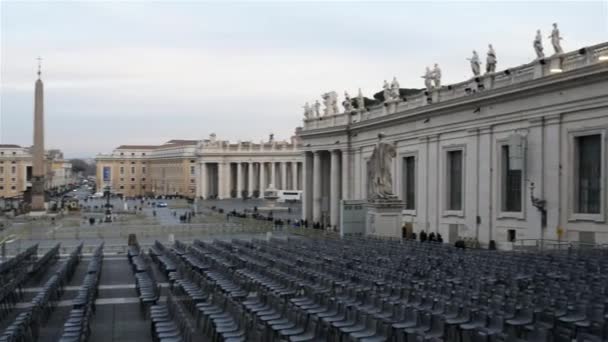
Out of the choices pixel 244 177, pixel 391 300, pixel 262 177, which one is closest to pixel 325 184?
pixel 391 300

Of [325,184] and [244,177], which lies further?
[244,177]

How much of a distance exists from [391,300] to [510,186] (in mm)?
24925

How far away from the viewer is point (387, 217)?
38.2m

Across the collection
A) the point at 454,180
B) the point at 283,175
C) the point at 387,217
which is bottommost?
the point at 387,217

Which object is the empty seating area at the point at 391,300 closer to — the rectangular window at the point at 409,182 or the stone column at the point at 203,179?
the rectangular window at the point at 409,182

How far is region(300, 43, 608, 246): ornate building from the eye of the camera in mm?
31266

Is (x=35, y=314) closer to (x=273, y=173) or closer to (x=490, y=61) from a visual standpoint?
(x=490, y=61)

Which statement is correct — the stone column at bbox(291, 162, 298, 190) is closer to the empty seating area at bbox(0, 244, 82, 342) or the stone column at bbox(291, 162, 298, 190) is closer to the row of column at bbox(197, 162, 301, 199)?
the row of column at bbox(197, 162, 301, 199)

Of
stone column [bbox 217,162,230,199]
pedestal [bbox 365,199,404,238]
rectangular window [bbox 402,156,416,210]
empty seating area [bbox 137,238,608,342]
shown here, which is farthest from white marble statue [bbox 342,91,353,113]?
stone column [bbox 217,162,230,199]

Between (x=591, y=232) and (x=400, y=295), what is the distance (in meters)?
18.5

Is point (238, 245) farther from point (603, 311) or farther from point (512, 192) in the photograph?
point (603, 311)

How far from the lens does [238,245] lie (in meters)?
32.8

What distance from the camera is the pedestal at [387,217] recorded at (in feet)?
125

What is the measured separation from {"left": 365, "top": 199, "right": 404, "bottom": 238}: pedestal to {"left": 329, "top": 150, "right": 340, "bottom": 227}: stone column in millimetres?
23377
